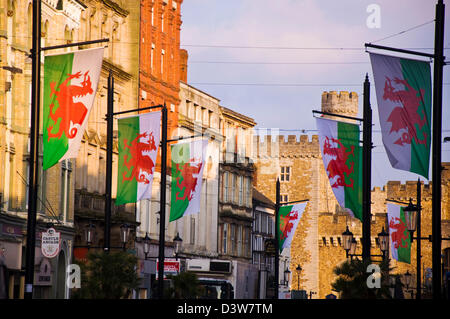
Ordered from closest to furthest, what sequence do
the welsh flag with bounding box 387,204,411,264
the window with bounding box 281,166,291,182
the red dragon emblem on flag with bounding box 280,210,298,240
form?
the welsh flag with bounding box 387,204,411,264 < the red dragon emblem on flag with bounding box 280,210,298,240 < the window with bounding box 281,166,291,182

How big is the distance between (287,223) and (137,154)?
24.3 meters

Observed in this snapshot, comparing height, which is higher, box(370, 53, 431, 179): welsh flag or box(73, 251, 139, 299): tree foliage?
box(370, 53, 431, 179): welsh flag

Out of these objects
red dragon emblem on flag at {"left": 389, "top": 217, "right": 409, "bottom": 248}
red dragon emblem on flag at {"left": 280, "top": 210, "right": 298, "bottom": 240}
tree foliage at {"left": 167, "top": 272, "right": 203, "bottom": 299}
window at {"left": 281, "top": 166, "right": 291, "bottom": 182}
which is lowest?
tree foliage at {"left": 167, "top": 272, "right": 203, "bottom": 299}

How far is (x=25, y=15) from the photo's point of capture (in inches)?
1729

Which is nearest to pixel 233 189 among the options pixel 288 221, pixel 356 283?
pixel 288 221

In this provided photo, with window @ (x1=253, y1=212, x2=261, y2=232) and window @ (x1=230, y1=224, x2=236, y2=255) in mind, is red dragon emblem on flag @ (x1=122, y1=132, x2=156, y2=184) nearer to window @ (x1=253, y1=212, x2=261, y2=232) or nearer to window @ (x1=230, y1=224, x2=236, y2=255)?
window @ (x1=230, y1=224, x2=236, y2=255)

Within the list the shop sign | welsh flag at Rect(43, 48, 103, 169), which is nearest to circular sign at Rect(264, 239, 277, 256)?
the shop sign

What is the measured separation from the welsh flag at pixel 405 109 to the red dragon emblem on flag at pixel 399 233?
22.6 metres

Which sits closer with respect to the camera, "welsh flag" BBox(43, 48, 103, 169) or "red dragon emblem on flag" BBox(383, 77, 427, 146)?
"red dragon emblem on flag" BBox(383, 77, 427, 146)

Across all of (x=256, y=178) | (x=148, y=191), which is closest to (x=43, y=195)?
(x=148, y=191)

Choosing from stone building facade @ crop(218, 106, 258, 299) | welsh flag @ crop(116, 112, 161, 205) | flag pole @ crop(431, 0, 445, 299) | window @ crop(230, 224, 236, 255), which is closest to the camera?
flag pole @ crop(431, 0, 445, 299)

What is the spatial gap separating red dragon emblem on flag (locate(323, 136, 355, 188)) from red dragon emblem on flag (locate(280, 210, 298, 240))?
25670 millimetres

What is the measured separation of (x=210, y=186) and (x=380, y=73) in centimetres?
6349

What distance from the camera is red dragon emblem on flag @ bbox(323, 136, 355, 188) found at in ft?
112
